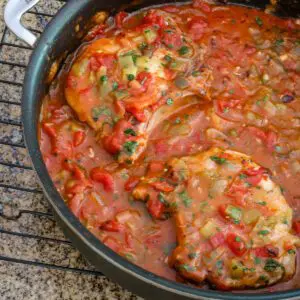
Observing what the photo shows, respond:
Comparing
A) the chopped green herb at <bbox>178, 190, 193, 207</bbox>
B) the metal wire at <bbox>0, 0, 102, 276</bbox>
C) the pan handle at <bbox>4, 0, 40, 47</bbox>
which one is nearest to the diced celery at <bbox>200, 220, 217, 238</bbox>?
the chopped green herb at <bbox>178, 190, 193, 207</bbox>

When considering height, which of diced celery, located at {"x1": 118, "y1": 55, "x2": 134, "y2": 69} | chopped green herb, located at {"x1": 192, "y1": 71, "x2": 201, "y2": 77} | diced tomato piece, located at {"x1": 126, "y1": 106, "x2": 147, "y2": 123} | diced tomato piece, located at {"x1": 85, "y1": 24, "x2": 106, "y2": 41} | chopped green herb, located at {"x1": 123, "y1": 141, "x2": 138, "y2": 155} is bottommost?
chopped green herb, located at {"x1": 123, "y1": 141, "x2": 138, "y2": 155}

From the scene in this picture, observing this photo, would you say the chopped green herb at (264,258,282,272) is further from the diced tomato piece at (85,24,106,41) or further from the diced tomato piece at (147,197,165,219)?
the diced tomato piece at (85,24,106,41)

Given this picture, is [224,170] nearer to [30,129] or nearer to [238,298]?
[238,298]

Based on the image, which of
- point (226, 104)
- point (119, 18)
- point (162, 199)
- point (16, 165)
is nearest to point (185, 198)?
point (162, 199)

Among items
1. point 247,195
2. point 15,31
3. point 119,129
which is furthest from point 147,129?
point 15,31

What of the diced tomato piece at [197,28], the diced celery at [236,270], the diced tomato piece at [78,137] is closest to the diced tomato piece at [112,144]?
the diced tomato piece at [78,137]
